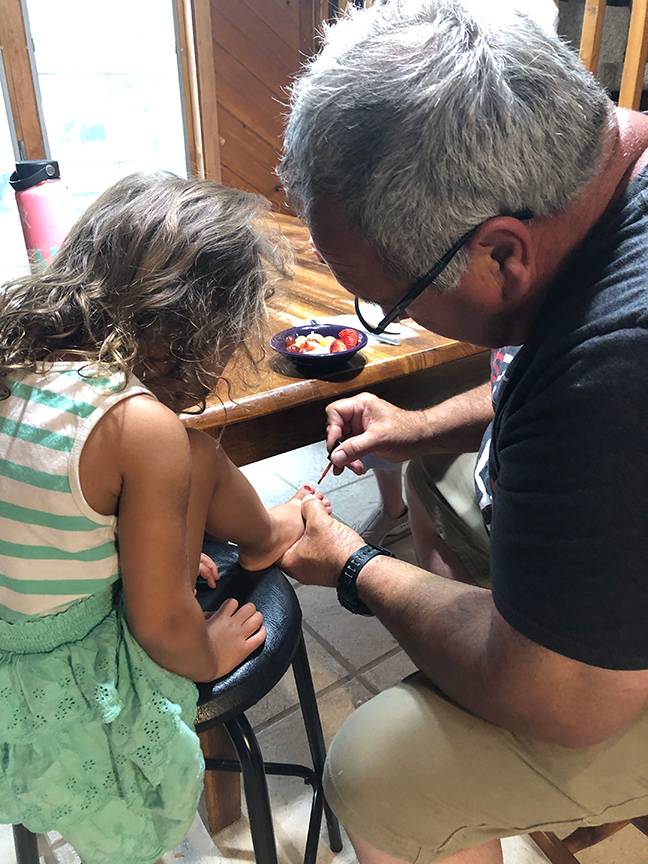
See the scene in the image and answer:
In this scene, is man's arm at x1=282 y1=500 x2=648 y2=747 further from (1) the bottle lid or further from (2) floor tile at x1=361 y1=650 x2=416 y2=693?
(1) the bottle lid

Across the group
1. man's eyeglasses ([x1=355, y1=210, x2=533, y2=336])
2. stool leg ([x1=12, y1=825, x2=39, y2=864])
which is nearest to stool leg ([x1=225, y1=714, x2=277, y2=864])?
stool leg ([x1=12, y1=825, x2=39, y2=864])

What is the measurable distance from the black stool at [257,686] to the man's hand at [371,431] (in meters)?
0.32

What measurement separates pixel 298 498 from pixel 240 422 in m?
0.25

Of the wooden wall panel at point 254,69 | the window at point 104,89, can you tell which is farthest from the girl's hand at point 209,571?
the wooden wall panel at point 254,69

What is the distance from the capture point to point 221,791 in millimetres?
1305

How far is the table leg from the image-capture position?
48.9 inches

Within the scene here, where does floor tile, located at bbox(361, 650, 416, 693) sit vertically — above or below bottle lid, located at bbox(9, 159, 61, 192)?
below

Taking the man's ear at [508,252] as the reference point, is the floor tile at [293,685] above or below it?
below

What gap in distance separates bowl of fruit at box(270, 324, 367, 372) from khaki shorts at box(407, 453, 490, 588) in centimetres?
42

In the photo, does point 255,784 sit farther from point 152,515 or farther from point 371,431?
point 371,431

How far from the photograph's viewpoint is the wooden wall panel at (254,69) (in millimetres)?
3756

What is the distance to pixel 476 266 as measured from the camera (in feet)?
2.50

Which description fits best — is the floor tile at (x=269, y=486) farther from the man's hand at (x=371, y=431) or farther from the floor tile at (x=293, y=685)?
the man's hand at (x=371, y=431)

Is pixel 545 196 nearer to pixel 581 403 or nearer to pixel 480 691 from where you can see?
pixel 581 403
